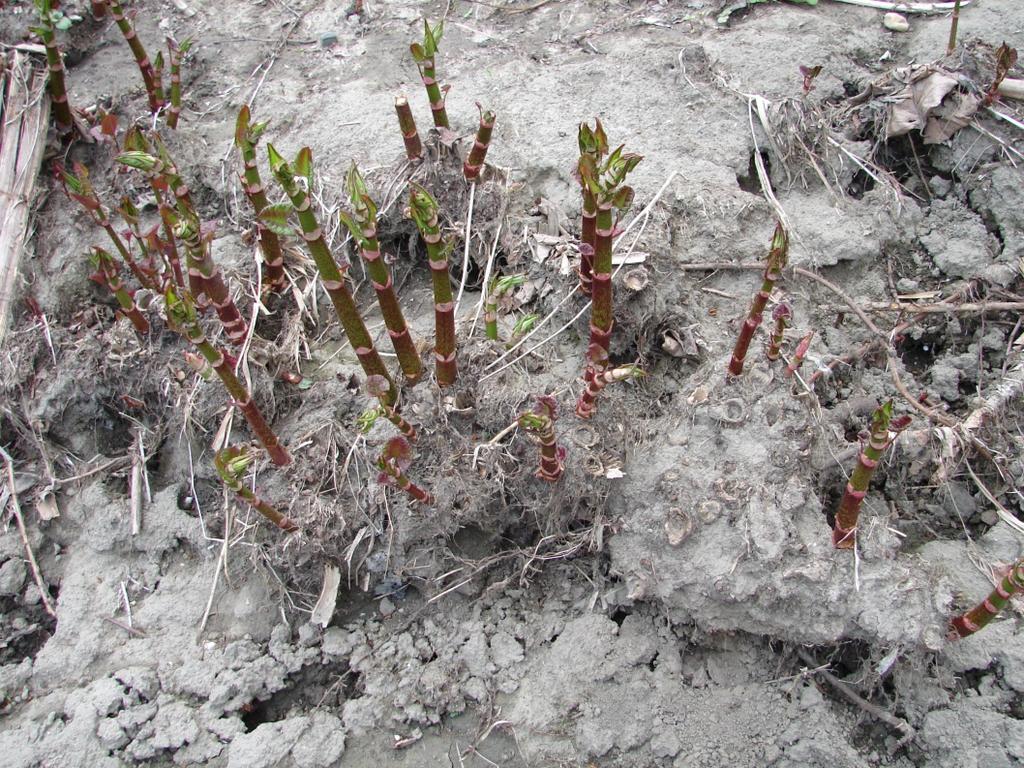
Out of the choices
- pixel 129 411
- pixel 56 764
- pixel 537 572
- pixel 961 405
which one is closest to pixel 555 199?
pixel 537 572

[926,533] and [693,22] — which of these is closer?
[926,533]

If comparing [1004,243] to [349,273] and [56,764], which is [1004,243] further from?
[56,764]

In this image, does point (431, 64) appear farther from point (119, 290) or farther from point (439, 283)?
point (119, 290)

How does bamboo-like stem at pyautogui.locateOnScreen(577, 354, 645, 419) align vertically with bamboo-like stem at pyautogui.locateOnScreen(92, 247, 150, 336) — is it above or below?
below

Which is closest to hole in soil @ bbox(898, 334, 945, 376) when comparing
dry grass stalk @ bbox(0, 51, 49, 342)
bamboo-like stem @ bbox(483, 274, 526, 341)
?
bamboo-like stem @ bbox(483, 274, 526, 341)

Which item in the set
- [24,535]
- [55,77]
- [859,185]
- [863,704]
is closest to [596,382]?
[863,704]

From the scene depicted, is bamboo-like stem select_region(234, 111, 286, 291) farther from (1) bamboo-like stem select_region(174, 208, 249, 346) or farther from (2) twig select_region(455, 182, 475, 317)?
(2) twig select_region(455, 182, 475, 317)

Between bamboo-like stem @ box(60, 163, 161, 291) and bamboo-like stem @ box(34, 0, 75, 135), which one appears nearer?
bamboo-like stem @ box(60, 163, 161, 291)
